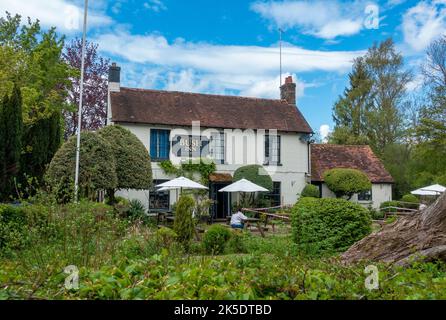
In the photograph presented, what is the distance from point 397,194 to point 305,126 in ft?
42.8

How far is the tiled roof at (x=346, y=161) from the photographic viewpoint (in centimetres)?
3130

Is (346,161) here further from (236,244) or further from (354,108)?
(236,244)

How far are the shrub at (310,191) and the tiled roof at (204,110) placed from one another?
362cm

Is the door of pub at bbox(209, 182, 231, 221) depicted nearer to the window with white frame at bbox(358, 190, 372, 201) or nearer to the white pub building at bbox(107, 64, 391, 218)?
the white pub building at bbox(107, 64, 391, 218)

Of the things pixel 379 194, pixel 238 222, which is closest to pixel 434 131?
pixel 379 194

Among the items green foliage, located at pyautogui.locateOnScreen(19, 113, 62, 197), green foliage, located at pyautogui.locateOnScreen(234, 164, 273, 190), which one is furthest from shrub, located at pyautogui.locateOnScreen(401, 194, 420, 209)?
green foliage, located at pyautogui.locateOnScreen(19, 113, 62, 197)

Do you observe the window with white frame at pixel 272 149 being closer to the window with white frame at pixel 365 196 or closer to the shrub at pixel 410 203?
the window with white frame at pixel 365 196

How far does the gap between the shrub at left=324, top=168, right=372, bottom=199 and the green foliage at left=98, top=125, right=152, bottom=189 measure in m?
12.7

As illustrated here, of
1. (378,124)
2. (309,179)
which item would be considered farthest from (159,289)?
(378,124)

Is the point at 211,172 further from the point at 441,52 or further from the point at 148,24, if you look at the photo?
the point at 441,52

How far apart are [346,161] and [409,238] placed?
2541 centimetres

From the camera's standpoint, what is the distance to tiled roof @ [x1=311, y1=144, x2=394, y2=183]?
31.3 meters

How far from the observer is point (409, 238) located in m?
7.77

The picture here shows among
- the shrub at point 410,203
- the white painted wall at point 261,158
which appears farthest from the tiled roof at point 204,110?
the shrub at point 410,203
